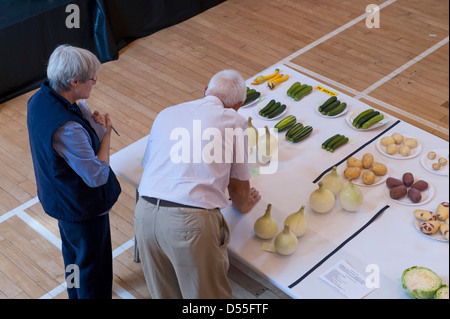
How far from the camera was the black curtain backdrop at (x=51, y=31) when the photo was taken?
5.27 meters

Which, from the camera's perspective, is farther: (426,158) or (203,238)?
(426,158)

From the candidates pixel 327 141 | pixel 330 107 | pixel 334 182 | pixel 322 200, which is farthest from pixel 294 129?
pixel 322 200

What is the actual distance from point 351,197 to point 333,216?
0.13 meters

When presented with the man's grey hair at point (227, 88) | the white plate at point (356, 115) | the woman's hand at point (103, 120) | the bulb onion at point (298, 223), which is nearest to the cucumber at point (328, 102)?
the white plate at point (356, 115)

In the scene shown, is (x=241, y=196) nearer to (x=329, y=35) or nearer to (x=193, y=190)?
(x=193, y=190)

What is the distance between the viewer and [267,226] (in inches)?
110

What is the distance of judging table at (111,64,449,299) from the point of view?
2662 millimetres

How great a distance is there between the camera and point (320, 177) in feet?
10.5

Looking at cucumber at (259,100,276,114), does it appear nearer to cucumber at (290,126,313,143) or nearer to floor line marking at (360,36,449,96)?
cucumber at (290,126,313,143)
